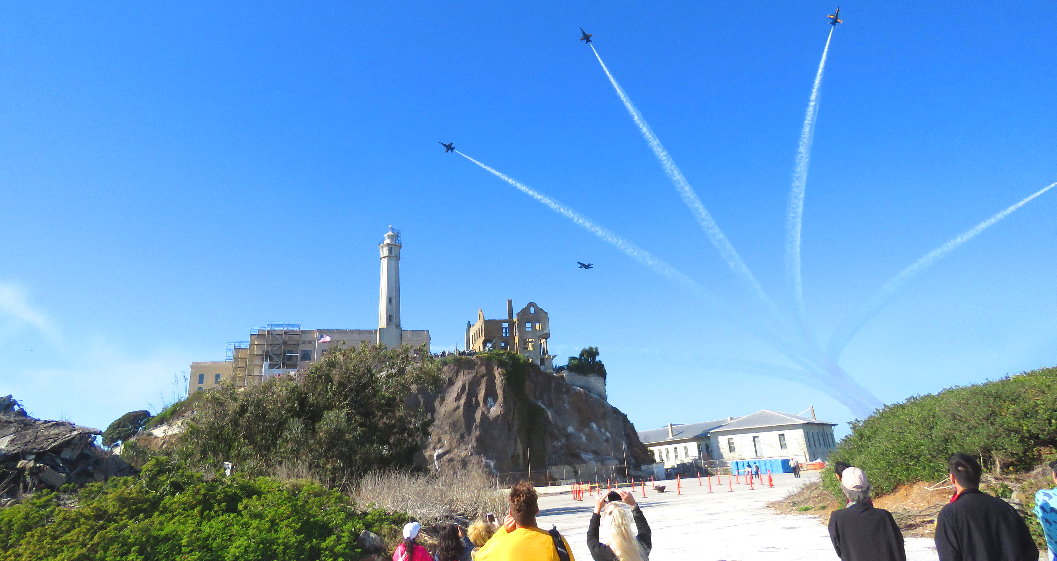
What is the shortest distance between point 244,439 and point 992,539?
22.0 m

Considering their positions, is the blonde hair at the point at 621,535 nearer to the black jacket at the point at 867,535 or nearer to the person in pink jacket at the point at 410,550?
the black jacket at the point at 867,535

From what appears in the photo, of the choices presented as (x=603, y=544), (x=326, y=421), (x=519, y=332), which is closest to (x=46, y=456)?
(x=326, y=421)

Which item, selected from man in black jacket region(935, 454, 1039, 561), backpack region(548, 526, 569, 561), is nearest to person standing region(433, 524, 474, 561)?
backpack region(548, 526, 569, 561)

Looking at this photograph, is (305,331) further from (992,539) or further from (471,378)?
(992,539)

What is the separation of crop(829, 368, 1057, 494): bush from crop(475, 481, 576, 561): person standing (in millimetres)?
10600

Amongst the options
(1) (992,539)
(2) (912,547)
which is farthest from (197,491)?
(2) (912,547)

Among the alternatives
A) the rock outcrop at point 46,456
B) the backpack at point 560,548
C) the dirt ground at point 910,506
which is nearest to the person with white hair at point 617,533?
the backpack at point 560,548

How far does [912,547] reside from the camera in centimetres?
977

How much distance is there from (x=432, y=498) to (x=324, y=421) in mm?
7166

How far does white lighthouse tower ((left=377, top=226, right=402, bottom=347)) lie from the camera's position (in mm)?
75500

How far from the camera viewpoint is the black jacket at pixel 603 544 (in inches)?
194

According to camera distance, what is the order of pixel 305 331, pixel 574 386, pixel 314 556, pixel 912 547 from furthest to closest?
pixel 305 331, pixel 574 386, pixel 912 547, pixel 314 556

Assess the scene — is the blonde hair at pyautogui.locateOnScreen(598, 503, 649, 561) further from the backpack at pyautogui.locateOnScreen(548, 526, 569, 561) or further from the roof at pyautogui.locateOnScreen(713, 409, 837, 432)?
the roof at pyautogui.locateOnScreen(713, 409, 837, 432)

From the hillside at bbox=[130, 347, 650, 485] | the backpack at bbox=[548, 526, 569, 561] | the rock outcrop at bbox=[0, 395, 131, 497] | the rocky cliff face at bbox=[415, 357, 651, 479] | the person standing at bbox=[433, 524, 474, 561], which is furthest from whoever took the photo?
the rocky cliff face at bbox=[415, 357, 651, 479]
